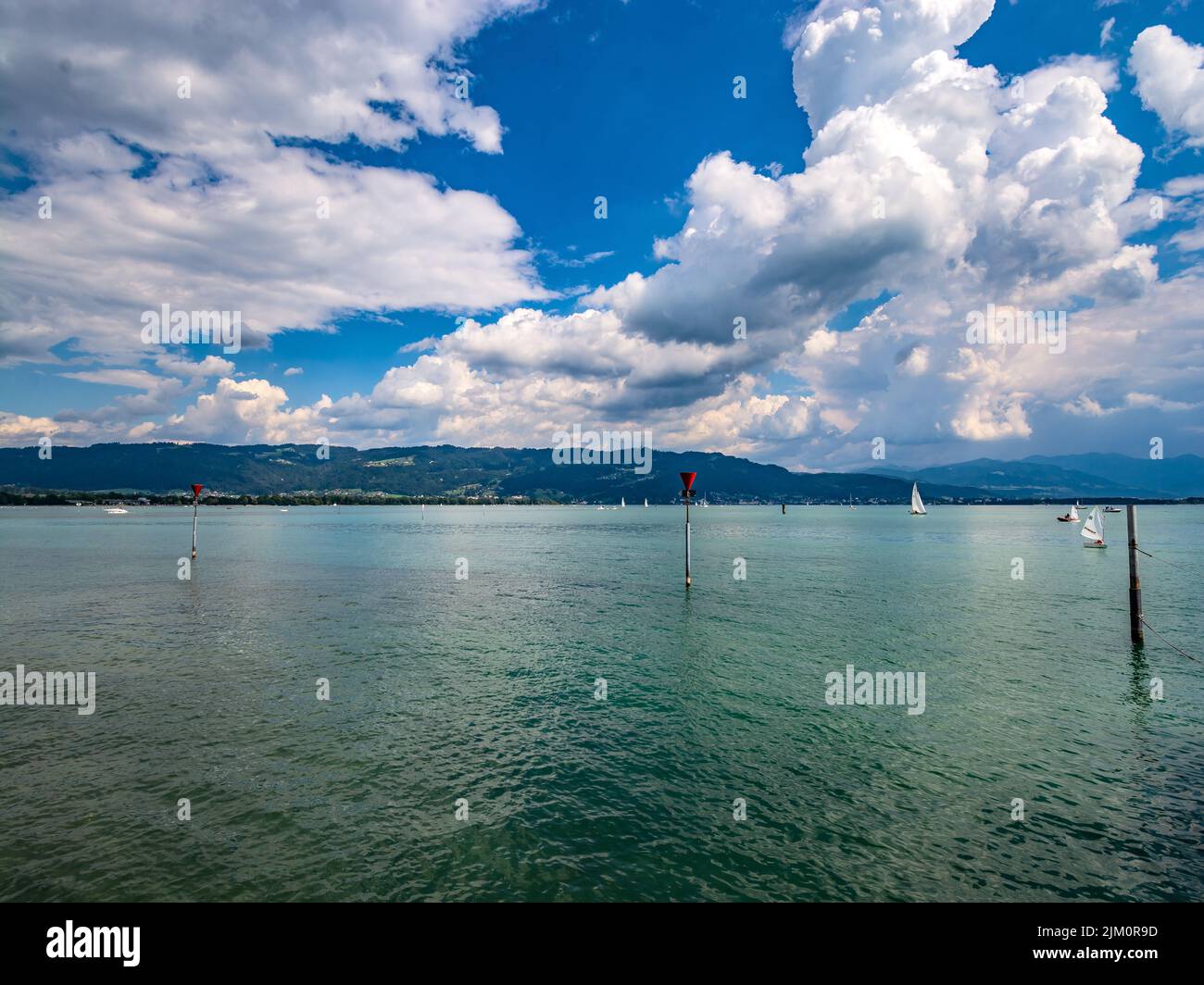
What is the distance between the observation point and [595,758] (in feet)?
52.5

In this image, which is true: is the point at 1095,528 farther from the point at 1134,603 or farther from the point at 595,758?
the point at 595,758

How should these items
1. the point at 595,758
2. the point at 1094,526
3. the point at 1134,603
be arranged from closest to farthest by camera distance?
the point at 595,758 → the point at 1134,603 → the point at 1094,526

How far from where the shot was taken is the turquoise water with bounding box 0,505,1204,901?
10.8 meters

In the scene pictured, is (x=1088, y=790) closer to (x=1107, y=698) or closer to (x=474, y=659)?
(x=1107, y=698)

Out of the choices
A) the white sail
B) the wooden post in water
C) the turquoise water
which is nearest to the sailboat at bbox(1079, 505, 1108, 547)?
the white sail

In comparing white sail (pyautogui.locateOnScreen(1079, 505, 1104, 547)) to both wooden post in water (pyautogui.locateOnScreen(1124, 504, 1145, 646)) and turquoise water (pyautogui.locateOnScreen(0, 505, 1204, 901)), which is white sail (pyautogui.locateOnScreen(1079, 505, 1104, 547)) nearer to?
turquoise water (pyautogui.locateOnScreen(0, 505, 1204, 901))

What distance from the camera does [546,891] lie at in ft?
33.6

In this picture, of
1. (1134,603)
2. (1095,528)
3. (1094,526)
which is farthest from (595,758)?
(1095,528)

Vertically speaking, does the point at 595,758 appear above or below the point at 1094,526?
below

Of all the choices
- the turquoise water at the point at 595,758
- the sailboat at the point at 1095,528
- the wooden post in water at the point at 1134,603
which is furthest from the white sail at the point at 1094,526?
the wooden post in water at the point at 1134,603

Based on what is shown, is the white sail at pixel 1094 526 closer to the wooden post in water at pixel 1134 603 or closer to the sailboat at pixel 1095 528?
the sailboat at pixel 1095 528

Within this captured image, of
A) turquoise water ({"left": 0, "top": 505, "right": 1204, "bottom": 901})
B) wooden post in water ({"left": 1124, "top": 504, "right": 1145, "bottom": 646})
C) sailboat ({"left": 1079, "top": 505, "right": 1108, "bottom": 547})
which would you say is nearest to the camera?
turquoise water ({"left": 0, "top": 505, "right": 1204, "bottom": 901})
